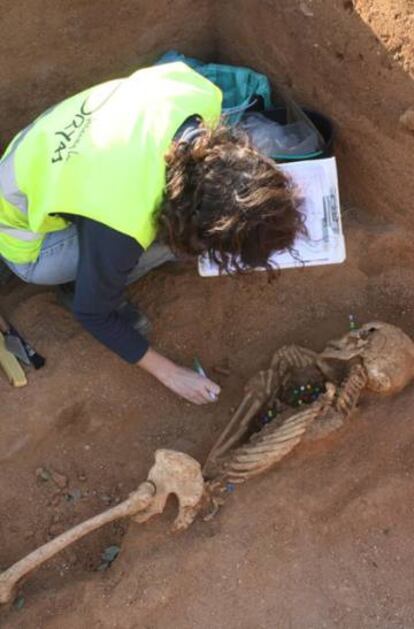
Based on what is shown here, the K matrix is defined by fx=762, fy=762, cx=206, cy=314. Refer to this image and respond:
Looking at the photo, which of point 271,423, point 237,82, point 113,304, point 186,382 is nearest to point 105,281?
point 113,304

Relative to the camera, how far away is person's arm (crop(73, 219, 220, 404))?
2.35 m

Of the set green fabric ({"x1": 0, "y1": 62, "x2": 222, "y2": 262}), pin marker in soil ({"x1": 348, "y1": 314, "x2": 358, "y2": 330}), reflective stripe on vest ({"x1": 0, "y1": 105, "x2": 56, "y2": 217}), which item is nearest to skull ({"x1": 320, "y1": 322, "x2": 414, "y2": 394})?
pin marker in soil ({"x1": 348, "y1": 314, "x2": 358, "y2": 330})

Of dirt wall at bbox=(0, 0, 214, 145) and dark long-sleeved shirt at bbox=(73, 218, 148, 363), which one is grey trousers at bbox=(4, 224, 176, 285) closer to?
dark long-sleeved shirt at bbox=(73, 218, 148, 363)

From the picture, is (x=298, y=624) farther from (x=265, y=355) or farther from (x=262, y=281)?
(x=262, y=281)

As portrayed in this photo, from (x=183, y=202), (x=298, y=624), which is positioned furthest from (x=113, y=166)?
(x=298, y=624)

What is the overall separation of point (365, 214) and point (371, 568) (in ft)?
4.67

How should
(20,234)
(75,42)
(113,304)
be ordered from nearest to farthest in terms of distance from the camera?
(113,304) < (20,234) < (75,42)

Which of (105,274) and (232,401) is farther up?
(105,274)

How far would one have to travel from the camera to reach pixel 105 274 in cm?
242

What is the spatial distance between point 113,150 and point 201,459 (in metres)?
1.25

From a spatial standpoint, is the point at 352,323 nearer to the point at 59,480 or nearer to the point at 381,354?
the point at 381,354

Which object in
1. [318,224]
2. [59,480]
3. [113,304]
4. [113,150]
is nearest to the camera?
[113,150]

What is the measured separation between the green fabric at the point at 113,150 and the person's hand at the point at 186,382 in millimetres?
683

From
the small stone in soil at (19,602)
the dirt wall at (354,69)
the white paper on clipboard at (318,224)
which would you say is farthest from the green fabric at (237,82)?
the small stone in soil at (19,602)
